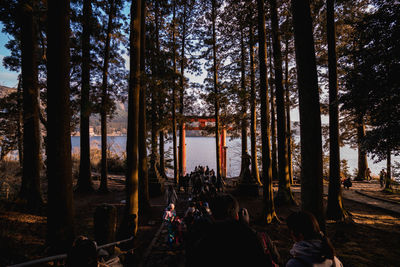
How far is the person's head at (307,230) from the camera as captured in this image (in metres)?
1.83

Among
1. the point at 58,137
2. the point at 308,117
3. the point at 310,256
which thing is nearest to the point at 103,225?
the point at 58,137

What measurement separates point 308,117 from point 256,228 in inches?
195

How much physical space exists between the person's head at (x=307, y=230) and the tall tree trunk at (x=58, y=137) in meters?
4.92

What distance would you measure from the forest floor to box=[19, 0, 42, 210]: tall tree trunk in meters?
0.63

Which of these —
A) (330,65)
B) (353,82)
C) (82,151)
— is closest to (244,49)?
(330,65)

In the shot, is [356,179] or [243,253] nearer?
[243,253]

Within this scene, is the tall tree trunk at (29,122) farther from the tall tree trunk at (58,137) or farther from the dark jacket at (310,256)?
the dark jacket at (310,256)

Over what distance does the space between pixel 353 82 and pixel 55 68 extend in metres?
9.49

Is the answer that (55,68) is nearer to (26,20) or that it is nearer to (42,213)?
(26,20)

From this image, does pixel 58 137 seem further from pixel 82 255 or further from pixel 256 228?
pixel 256 228

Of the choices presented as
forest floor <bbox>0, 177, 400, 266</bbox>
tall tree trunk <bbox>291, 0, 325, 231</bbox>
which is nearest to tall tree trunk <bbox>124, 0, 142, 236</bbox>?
forest floor <bbox>0, 177, 400, 266</bbox>

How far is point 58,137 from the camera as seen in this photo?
13.9 ft

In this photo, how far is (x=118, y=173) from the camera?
69.4 feet

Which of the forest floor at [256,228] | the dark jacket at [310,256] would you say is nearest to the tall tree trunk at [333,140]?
the forest floor at [256,228]
